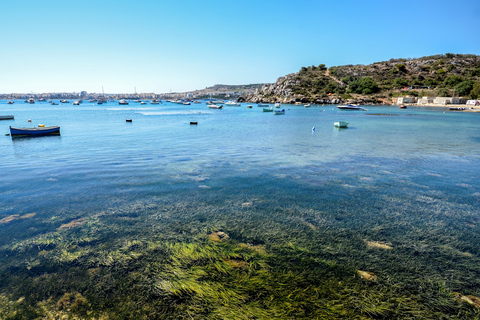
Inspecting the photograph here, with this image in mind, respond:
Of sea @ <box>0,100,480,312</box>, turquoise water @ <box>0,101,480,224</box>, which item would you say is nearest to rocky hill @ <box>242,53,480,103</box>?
turquoise water @ <box>0,101,480,224</box>

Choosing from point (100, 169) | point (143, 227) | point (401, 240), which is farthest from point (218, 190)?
point (100, 169)

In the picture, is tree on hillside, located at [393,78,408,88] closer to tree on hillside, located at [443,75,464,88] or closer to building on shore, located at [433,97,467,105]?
tree on hillside, located at [443,75,464,88]

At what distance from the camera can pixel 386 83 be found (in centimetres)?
14462

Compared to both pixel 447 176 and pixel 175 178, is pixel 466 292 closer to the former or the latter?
pixel 447 176

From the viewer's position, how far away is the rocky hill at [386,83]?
12138 cm

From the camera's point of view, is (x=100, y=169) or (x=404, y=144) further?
(x=404, y=144)

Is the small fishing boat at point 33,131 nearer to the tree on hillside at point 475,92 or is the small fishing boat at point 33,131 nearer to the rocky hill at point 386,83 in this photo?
the rocky hill at point 386,83

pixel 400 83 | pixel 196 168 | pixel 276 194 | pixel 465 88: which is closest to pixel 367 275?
pixel 276 194

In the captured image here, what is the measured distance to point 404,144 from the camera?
83.0 feet

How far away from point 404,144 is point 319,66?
19386cm

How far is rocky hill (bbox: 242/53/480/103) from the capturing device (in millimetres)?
121375

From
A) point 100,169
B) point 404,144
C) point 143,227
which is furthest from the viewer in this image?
point 404,144

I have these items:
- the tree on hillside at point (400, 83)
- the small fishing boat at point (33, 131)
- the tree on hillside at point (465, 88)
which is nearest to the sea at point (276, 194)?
the small fishing boat at point (33, 131)

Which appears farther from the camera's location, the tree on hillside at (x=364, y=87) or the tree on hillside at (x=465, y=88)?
the tree on hillside at (x=364, y=87)
